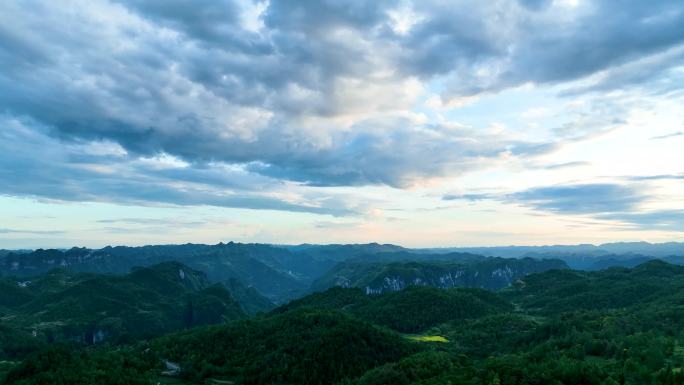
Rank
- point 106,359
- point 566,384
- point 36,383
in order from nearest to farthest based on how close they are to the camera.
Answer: point 566,384
point 36,383
point 106,359

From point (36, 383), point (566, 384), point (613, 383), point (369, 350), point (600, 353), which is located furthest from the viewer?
point (369, 350)

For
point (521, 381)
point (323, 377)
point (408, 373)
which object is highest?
point (521, 381)

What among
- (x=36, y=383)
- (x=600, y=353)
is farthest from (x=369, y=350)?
(x=36, y=383)

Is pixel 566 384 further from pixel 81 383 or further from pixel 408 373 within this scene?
pixel 81 383

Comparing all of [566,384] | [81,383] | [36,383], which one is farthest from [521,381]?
[36,383]

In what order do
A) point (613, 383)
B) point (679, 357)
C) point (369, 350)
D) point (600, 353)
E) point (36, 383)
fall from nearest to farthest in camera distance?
1. point (613, 383)
2. point (679, 357)
3. point (600, 353)
4. point (36, 383)
5. point (369, 350)

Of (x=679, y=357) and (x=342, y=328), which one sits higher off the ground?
(x=679, y=357)

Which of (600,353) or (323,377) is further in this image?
(323,377)

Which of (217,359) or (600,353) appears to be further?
(217,359)

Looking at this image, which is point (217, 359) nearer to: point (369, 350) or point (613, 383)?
point (369, 350)
